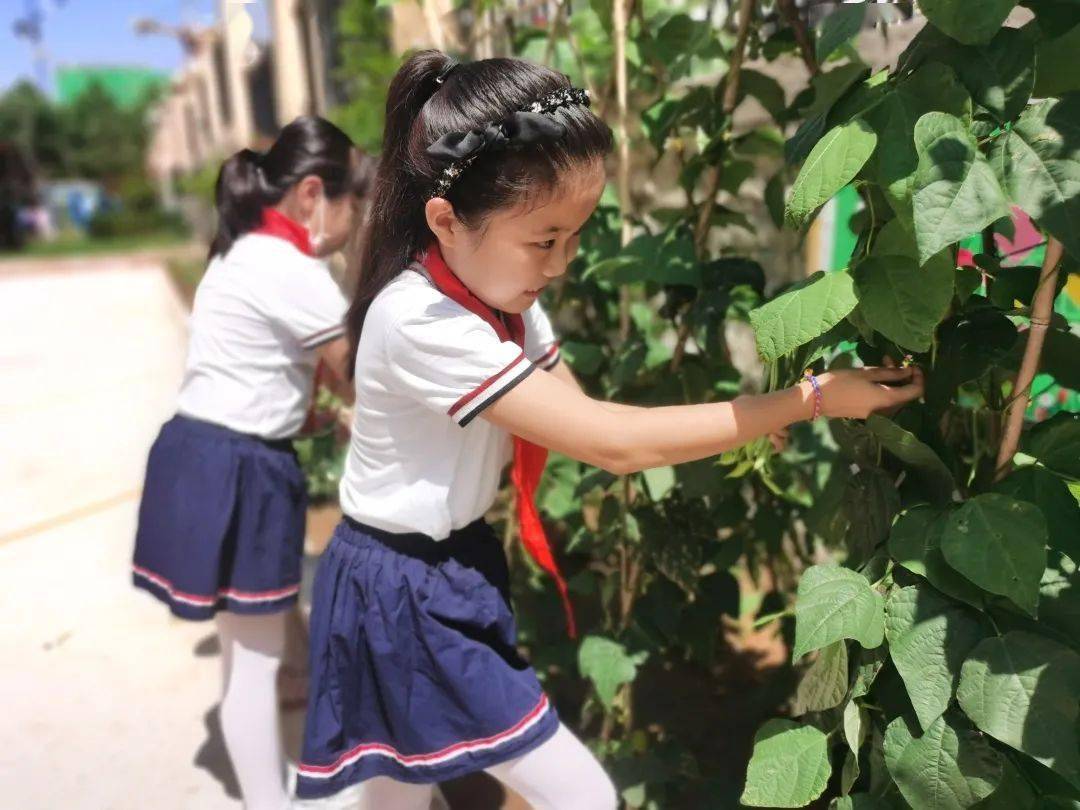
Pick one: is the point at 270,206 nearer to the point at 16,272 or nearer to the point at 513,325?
the point at 513,325

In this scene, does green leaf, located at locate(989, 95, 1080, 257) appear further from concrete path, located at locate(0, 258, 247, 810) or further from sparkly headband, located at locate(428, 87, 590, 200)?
concrete path, located at locate(0, 258, 247, 810)

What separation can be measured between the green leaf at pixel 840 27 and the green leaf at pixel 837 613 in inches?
26.5

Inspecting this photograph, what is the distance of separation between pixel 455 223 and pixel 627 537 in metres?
0.80

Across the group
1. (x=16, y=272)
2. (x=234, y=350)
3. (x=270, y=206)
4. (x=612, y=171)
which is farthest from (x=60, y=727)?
(x=16, y=272)

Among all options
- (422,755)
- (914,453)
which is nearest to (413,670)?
(422,755)

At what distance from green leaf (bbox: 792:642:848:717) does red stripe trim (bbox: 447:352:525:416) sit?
576 millimetres

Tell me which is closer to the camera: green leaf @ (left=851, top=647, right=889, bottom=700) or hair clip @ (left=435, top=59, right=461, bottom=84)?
green leaf @ (left=851, top=647, right=889, bottom=700)

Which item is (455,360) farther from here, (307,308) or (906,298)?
(307,308)

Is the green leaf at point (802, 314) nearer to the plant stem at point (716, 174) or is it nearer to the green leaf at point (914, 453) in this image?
the green leaf at point (914, 453)

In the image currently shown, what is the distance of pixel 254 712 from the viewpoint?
2209mm

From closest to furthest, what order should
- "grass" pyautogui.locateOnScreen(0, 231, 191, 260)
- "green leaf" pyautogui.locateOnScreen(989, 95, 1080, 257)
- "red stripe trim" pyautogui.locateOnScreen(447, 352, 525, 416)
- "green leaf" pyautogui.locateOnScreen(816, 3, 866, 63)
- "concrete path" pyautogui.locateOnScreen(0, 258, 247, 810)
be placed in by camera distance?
"green leaf" pyautogui.locateOnScreen(989, 95, 1080, 257), "green leaf" pyautogui.locateOnScreen(816, 3, 866, 63), "red stripe trim" pyautogui.locateOnScreen(447, 352, 525, 416), "concrete path" pyautogui.locateOnScreen(0, 258, 247, 810), "grass" pyautogui.locateOnScreen(0, 231, 191, 260)

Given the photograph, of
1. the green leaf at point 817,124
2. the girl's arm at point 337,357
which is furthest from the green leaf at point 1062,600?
the girl's arm at point 337,357

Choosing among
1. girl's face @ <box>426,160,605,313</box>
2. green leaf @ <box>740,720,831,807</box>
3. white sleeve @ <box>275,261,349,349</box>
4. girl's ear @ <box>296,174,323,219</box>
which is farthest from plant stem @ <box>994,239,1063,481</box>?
girl's ear @ <box>296,174,323,219</box>

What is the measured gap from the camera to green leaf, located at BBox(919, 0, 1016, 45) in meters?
1.12
